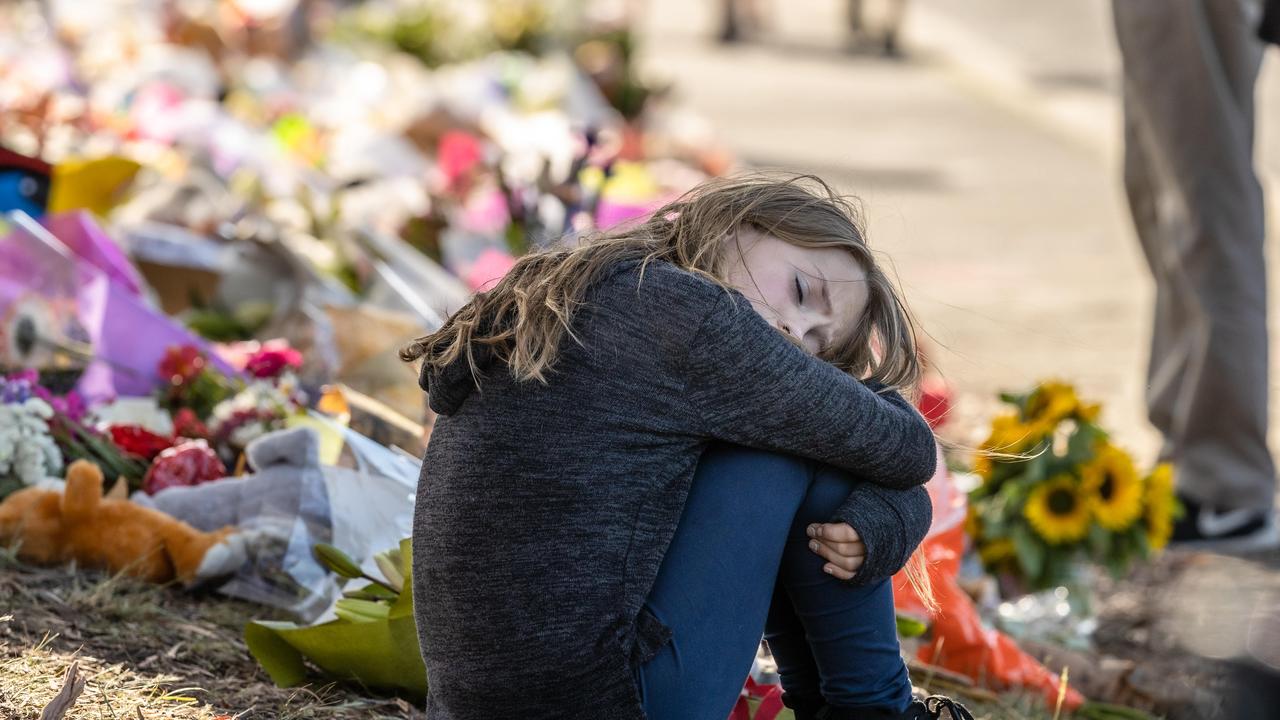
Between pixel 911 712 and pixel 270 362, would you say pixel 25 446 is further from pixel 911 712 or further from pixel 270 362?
pixel 911 712

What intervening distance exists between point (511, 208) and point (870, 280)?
2.54 metres

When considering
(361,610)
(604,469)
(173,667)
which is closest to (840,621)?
(604,469)

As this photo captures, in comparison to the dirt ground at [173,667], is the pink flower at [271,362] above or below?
above

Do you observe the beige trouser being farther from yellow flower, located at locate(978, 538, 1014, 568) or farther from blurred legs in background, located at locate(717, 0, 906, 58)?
blurred legs in background, located at locate(717, 0, 906, 58)

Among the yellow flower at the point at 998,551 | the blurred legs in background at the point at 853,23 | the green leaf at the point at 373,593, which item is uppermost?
the green leaf at the point at 373,593

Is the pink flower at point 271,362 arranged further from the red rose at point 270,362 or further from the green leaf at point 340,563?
the green leaf at point 340,563

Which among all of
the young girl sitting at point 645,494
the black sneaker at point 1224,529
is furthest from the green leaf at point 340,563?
the black sneaker at point 1224,529

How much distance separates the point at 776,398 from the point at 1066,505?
1837 mm

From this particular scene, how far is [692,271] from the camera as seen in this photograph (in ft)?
6.24

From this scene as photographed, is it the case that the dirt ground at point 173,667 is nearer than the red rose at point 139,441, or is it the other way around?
the dirt ground at point 173,667

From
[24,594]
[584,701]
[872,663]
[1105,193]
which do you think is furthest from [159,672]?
[1105,193]

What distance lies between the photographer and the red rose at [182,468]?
281cm

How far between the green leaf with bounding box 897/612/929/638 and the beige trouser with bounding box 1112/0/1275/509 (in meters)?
1.68

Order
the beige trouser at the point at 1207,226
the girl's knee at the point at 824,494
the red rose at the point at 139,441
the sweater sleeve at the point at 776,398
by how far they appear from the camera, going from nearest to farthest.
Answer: the sweater sleeve at the point at 776,398 → the girl's knee at the point at 824,494 → the red rose at the point at 139,441 → the beige trouser at the point at 1207,226
